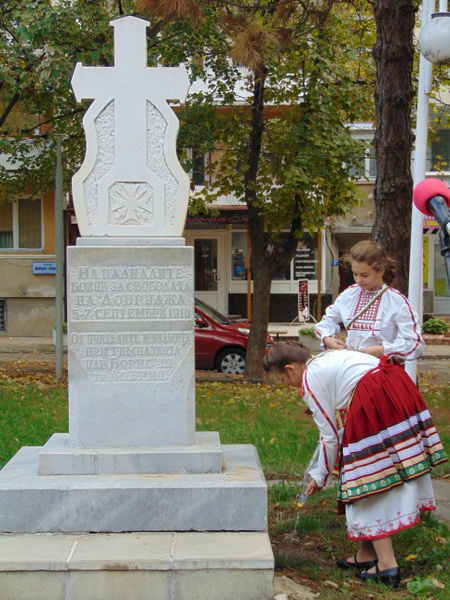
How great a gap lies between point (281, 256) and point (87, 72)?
395 inches

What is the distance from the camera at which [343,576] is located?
462 cm

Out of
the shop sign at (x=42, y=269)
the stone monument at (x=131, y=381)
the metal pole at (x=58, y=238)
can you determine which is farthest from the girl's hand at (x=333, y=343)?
the shop sign at (x=42, y=269)

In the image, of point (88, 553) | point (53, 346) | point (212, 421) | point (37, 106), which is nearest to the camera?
point (88, 553)

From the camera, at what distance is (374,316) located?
4.82 m

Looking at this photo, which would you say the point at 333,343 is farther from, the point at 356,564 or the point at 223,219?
the point at 223,219

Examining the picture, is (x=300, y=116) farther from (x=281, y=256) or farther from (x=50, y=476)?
(x=50, y=476)

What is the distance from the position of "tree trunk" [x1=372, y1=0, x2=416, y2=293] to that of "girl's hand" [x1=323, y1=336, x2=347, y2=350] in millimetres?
3740

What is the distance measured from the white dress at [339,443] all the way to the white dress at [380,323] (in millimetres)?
289

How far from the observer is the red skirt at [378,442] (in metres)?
4.36

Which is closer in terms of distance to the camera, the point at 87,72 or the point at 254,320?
the point at 87,72

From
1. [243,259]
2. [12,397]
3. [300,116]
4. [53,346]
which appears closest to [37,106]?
[300,116]

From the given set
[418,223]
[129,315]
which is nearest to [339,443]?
[129,315]

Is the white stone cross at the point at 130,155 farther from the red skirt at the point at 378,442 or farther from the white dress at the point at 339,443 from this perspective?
the red skirt at the point at 378,442

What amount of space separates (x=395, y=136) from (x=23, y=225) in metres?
18.7
